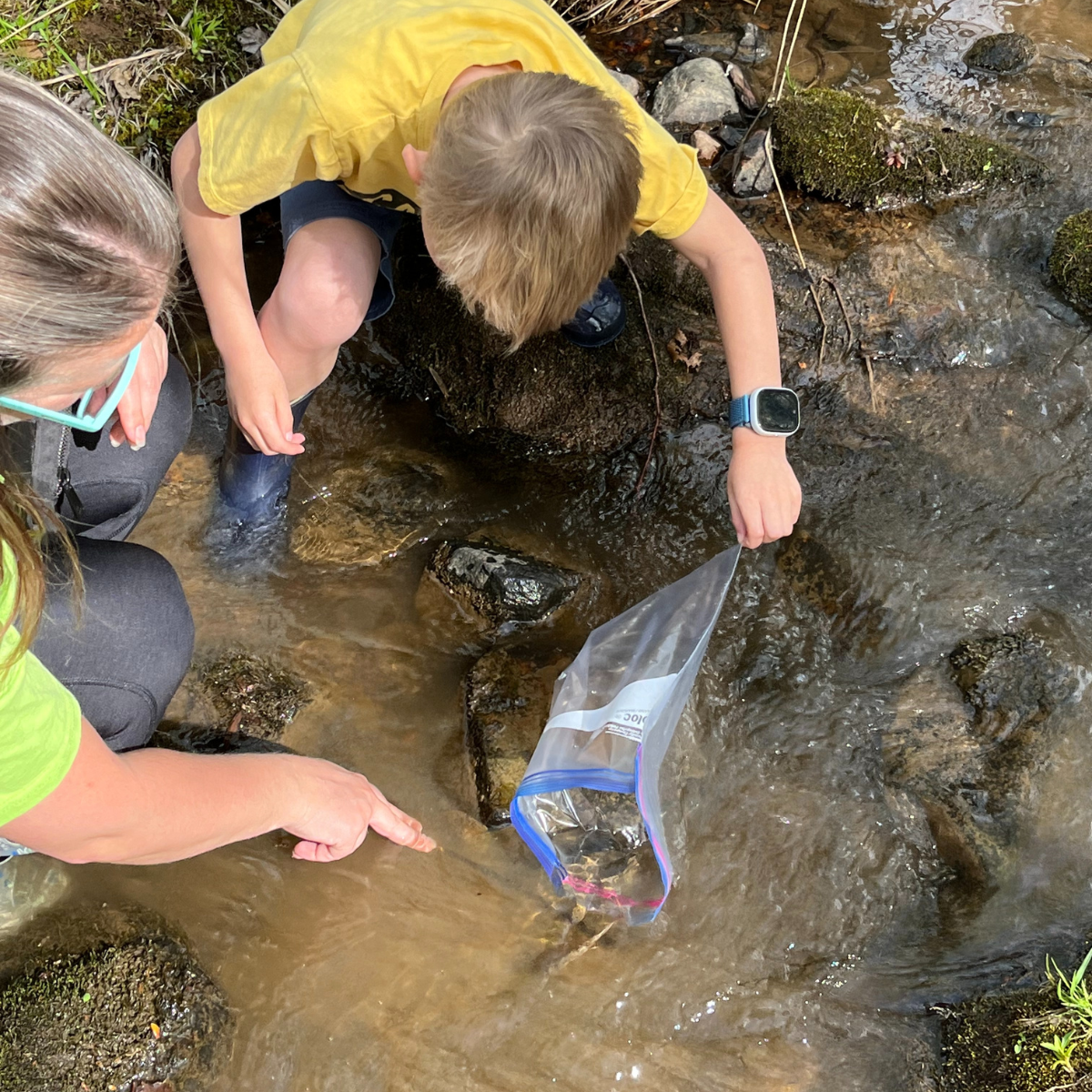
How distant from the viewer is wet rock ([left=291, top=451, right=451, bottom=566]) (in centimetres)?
251

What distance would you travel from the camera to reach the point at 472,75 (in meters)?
1.81

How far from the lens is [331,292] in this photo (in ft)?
7.13

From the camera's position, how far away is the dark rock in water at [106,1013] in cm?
177

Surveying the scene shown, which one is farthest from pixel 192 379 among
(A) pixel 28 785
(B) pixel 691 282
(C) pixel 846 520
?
(C) pixel 846 520

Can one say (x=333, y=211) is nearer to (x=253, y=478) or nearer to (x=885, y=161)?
(x=253, y=478)

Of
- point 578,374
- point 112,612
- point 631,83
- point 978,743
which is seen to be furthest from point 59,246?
point 631,83

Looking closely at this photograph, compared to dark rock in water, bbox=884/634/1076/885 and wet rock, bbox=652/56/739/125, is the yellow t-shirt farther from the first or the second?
→ dark rock in water, bbox=884/634/1076/885

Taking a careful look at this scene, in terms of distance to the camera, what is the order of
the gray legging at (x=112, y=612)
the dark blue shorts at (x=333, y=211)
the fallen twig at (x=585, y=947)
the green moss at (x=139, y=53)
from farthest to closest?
the green moss at (x=139, y=53)
the dark blue shorts at (x=333, y=211)
the fallen twig at (x=585, y=947)
the gray legging at (x=112, y=612)

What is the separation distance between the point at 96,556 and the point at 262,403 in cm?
52

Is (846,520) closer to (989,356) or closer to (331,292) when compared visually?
(989,356)

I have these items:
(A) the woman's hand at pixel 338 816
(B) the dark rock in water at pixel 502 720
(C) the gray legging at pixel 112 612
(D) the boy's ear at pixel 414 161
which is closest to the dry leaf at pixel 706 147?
(D) the boy's ear at pixel 414 161

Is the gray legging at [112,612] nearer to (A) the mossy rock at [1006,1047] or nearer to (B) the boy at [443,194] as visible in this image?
(B) the boy at [443,194]

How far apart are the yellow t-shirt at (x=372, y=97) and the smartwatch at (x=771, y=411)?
454 millimetres

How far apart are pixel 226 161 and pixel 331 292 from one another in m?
0.39
